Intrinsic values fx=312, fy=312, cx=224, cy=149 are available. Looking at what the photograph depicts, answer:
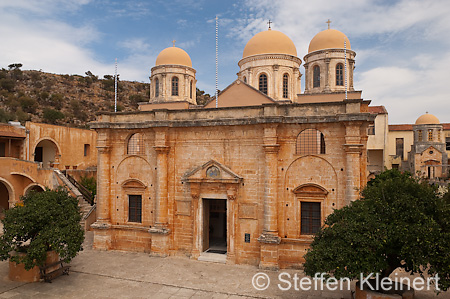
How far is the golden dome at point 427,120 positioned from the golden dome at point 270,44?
25444mm

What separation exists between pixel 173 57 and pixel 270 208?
1822 centimetres

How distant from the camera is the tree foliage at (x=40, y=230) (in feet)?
33.8

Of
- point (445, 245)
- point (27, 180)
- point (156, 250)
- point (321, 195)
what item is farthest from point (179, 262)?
point (27, 180)

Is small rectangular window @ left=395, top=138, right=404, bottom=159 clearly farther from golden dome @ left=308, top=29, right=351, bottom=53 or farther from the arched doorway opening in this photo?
the arched doorway opening

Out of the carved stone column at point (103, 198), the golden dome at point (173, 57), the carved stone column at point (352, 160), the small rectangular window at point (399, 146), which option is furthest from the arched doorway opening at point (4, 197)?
the small rectangular window at point (399, 146)

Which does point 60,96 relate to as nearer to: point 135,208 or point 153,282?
point 135,208

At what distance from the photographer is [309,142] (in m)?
16.0

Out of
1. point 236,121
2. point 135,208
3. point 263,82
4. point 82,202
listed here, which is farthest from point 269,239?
point 82,202

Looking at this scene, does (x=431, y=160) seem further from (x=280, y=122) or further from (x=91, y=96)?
(x=91, y=96)

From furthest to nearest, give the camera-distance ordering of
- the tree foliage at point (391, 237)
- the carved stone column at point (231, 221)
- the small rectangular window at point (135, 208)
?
the small rectangular window at point (135, 208) → the carved stone column at point (231, 221) → the tree foliage at point (391, 237)

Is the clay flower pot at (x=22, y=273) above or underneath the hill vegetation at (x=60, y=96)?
underneath

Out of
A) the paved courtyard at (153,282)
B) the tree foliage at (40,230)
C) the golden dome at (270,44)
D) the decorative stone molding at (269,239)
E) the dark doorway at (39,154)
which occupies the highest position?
the golden dome at (270,44)

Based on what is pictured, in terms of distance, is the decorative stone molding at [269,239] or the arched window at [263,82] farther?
the arched window at [263,82]

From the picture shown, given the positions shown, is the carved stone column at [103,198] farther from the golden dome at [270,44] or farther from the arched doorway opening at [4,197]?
the arched doorway opening at [4,197]
